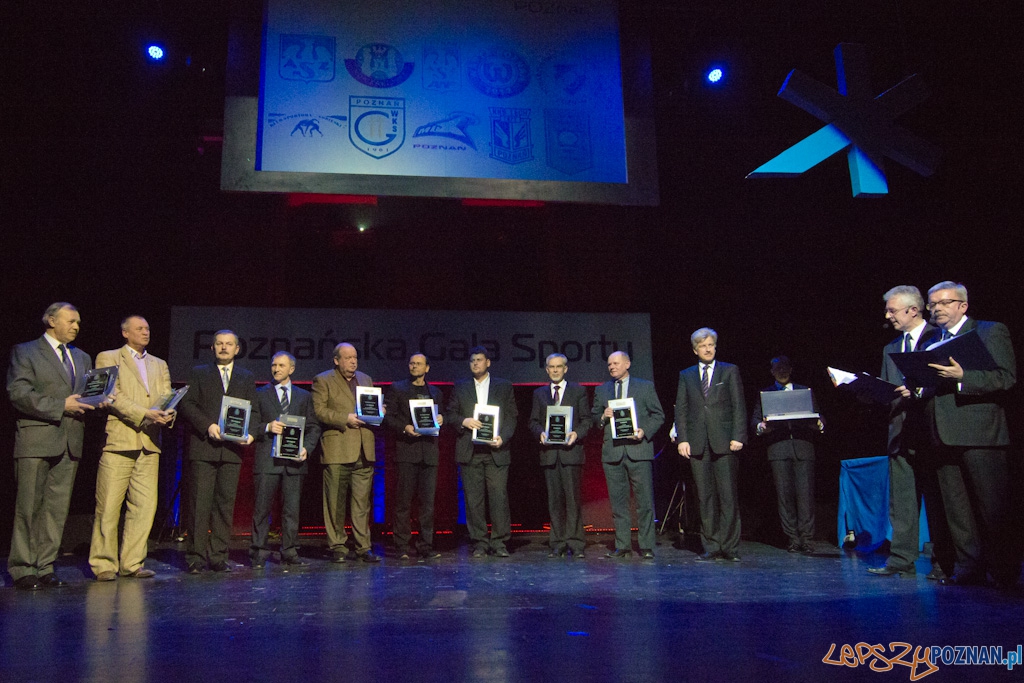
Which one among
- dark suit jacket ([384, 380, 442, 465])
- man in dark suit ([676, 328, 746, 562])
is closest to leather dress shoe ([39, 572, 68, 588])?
dark suit jacket ([384, 380, 442, 465])

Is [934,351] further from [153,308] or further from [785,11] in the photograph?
[153,308]

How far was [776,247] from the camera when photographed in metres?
7.72

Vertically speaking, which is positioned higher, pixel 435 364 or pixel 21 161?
pixel 21 161

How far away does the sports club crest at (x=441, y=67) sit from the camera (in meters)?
5.96

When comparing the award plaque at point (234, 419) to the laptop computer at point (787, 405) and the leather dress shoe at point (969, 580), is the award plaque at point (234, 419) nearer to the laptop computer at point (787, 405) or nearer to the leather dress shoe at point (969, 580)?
the laptop computer at point (787, 405)

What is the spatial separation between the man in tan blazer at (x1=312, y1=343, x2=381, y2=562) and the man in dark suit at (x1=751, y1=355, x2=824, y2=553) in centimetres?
332

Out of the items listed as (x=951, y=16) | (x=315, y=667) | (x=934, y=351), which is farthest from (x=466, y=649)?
(x=951, y=16)

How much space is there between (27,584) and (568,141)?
5033mm

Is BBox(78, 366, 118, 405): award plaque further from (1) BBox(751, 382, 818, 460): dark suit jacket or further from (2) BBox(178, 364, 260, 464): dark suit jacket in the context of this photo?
(1) BBox(751, 382, 818, 460): dark suit jacket

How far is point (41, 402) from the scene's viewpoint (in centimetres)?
405

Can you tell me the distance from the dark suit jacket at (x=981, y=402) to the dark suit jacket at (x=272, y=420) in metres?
4.23

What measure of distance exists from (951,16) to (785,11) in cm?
136

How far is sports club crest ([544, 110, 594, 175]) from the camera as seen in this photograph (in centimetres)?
597

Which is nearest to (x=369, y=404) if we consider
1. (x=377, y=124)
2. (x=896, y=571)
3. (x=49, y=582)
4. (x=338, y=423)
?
(x=338, y=423)
